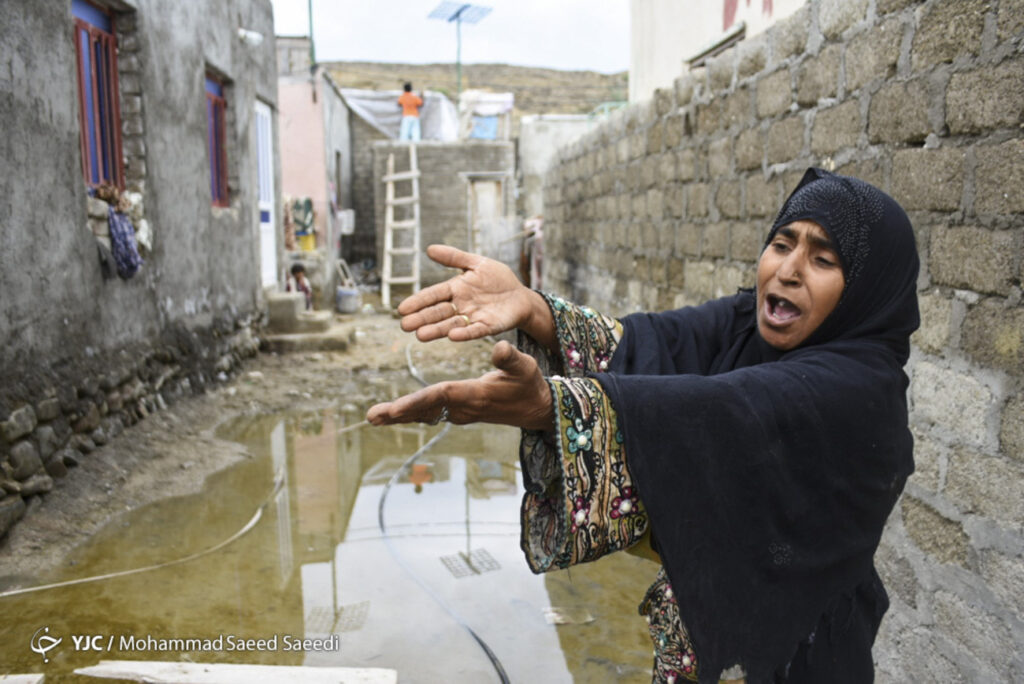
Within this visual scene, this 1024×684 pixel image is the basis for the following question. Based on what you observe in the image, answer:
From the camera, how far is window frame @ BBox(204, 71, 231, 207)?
7941 mm

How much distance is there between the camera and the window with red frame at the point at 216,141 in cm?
796

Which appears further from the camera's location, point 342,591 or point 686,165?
point 686,165

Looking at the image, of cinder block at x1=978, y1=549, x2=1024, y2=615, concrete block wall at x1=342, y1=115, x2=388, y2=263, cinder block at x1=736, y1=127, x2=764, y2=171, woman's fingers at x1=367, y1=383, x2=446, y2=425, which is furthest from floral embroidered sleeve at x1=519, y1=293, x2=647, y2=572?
concrete block wall at x1=342, y1=115, x2=388, y2=263

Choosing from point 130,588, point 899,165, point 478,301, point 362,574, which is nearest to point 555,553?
point 478,301

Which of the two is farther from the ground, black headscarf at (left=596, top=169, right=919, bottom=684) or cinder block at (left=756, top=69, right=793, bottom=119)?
cinder block at (left=756, top=69, right=793, bottom=119)

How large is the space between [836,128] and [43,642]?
11.9ft

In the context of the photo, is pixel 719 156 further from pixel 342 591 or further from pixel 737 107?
pixel 342 591

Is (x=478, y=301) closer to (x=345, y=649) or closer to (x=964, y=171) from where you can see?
(x=964, y=171)

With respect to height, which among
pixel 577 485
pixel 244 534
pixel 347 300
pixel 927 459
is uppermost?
pixel 577 485

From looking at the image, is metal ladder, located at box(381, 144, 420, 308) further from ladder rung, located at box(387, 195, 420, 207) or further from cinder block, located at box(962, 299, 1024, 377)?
cinder block, located at box(962, 299, 1024, 377)

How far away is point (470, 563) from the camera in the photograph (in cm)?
379

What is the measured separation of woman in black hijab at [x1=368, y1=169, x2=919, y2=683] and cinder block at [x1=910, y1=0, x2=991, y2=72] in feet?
3.69

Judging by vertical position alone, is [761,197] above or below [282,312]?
above

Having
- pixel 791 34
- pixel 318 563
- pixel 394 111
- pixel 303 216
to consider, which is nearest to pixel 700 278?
pixel 791 34
